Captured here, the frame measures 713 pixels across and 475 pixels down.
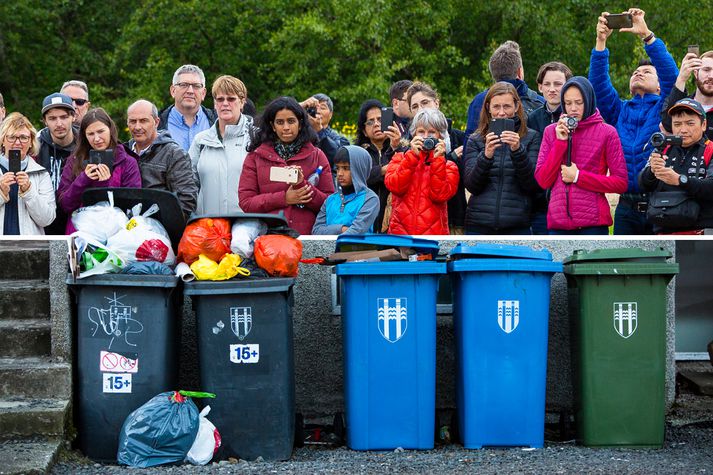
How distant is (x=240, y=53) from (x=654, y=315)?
58.1 ft

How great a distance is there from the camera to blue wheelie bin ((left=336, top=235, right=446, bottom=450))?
7.23 m

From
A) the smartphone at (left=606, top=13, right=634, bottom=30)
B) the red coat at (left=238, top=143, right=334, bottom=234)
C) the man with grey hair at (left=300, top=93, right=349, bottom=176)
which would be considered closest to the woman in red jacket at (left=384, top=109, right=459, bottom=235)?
the red coat at (left=238, top=143, right=334, bottom=234)

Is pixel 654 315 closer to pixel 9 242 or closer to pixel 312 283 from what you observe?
pixel 312 283

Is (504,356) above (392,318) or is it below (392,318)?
below

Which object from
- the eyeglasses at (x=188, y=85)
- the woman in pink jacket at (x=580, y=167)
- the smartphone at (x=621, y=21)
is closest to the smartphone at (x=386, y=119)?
the woman in pink jacket at (x=580, y=167)

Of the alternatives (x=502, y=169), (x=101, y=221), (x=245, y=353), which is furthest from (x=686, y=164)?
(x=101, y=221)

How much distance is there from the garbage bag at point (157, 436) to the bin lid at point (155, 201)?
4.26 feet

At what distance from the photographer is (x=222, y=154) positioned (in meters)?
9.02

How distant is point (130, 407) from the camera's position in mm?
7102

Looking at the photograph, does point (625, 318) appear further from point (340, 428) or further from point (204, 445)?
point (204, 445)

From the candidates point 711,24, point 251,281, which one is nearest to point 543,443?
point 251,281

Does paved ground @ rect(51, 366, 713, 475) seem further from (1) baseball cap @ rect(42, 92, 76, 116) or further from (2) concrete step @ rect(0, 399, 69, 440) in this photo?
(1) baseball cap @ rect(42, 92, 76, 116)

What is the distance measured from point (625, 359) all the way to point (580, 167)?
1612 millimetres

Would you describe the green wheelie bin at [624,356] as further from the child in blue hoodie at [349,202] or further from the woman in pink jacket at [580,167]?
the child in blue hoodie at [349,202]
